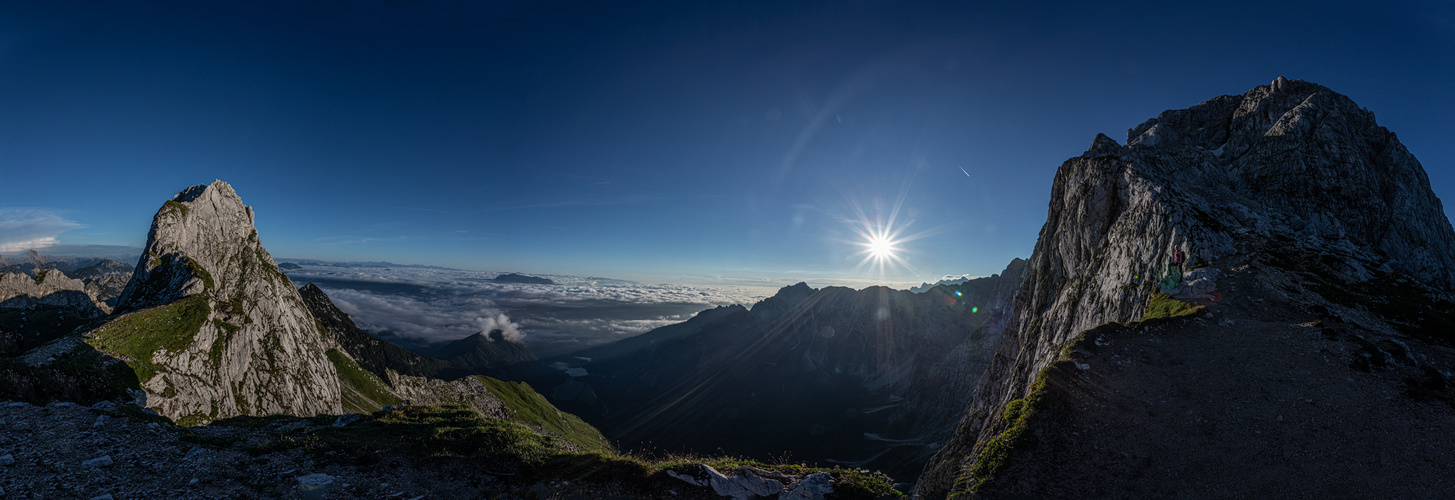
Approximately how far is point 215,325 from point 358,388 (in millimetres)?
47712

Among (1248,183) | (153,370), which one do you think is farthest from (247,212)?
(1248,183)

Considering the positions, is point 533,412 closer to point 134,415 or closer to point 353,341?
point 353,341

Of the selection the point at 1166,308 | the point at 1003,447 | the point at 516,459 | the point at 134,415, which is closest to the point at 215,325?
the point at 134,415

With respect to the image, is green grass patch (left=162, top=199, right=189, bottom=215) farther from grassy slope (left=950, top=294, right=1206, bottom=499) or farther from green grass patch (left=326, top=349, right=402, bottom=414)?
grassy slope (left=950, top=294, right=1206, bottom=499)

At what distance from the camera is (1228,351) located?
1802 cm

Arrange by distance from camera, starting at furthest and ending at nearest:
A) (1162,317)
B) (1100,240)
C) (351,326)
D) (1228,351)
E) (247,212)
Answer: (351,326) → (247,212) → (1100,240) → (1162,317) → (1228,351)

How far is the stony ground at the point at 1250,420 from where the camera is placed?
1241 centimetres

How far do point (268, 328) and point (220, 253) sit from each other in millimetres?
16318

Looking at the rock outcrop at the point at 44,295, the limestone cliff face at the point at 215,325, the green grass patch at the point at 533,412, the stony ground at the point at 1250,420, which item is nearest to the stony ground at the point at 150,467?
the stony ground at the point at 1250,420

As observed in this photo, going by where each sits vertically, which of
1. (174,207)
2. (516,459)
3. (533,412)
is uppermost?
(174,207)

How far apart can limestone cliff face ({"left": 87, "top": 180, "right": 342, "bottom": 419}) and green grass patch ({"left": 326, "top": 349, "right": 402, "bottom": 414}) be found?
16.9ft

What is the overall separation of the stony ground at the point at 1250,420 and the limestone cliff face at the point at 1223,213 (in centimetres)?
883

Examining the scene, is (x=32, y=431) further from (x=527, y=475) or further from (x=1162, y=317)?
(x=1162, y=317)

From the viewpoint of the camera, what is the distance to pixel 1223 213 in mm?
30109
